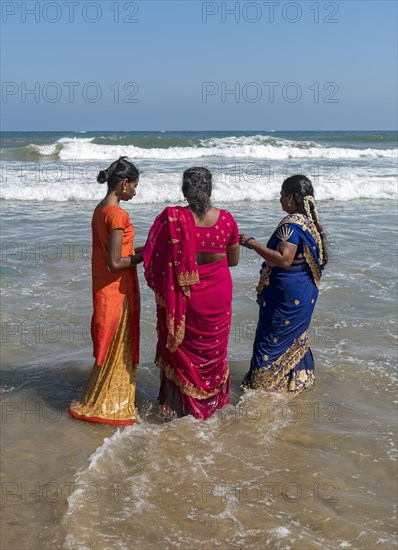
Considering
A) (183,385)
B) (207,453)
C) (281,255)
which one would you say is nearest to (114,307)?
(183,385)

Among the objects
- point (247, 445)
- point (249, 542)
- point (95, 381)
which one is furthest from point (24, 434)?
point (249, 542)

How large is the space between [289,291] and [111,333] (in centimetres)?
127

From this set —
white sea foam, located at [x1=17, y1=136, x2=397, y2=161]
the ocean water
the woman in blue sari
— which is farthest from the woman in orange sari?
white sea foam, located at [x1=17, y1=136, x2=397, y2=161]

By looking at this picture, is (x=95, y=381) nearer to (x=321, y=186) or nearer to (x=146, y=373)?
(x=146, y=373)

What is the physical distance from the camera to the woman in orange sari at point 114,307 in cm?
360

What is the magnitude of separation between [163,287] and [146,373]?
139 cm

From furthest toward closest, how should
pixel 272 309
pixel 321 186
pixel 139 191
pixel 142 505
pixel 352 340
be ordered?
pixel 321 186 → pixel 139 191 → pixel 352 340 → pixel 272 309 → pixel 142 505

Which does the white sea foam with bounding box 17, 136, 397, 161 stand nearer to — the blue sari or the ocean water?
the ocean water

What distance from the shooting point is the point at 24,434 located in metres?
3.81

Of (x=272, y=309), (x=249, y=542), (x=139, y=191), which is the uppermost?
(x=139, y=191)

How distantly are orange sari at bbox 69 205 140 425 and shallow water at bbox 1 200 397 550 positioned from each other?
128 millimetres

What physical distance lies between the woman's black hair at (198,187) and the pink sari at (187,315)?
9cm

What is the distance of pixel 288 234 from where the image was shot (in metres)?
4.03

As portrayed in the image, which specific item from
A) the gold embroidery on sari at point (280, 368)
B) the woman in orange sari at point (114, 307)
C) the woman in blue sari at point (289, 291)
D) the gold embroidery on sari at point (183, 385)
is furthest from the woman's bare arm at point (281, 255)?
the gold embroidery on sari at point (183, 385)
